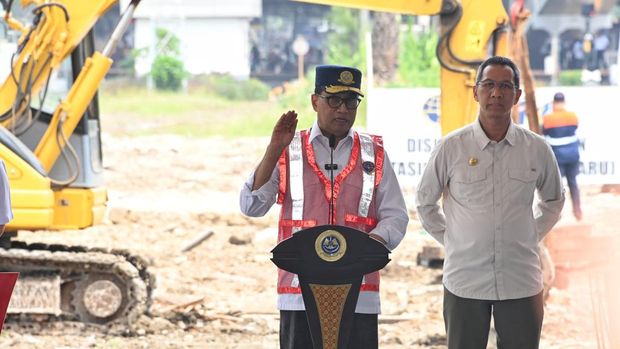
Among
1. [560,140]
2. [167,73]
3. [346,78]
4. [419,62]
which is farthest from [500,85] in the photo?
[167,73]

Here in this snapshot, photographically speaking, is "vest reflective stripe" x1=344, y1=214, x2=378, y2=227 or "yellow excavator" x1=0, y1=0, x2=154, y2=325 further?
"yellow excavator" x1=0, y1=0, x2=154, y2=325

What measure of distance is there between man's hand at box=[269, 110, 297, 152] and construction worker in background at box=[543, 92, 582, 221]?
1030 cm

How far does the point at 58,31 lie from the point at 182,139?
15388 mm

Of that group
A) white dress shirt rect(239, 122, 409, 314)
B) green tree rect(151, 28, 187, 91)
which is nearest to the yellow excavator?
white dress shirt rect(239, 122, 409, 314)

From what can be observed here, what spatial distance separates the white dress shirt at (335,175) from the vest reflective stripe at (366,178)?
46 mm

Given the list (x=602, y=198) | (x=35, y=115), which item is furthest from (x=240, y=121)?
(x=35, y=115)

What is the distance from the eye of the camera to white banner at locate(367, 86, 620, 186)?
49.8 ft

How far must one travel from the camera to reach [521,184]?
5582mm

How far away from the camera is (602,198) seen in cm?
1742

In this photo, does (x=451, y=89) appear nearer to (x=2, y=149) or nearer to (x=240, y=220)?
(x=2, y=149)

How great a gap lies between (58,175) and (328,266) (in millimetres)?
6488

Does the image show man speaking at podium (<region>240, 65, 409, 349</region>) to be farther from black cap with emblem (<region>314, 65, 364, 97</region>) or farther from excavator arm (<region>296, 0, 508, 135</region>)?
excavator arm (<region>296, 0, 508, 135</region>)

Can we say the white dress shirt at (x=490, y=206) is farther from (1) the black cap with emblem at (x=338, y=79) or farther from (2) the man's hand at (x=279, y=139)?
(2) the man's hand at (x=279, y=139)

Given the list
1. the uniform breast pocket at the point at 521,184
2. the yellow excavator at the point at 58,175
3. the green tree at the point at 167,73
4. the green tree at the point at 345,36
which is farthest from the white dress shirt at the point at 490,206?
the green tree at the point at 167,73
